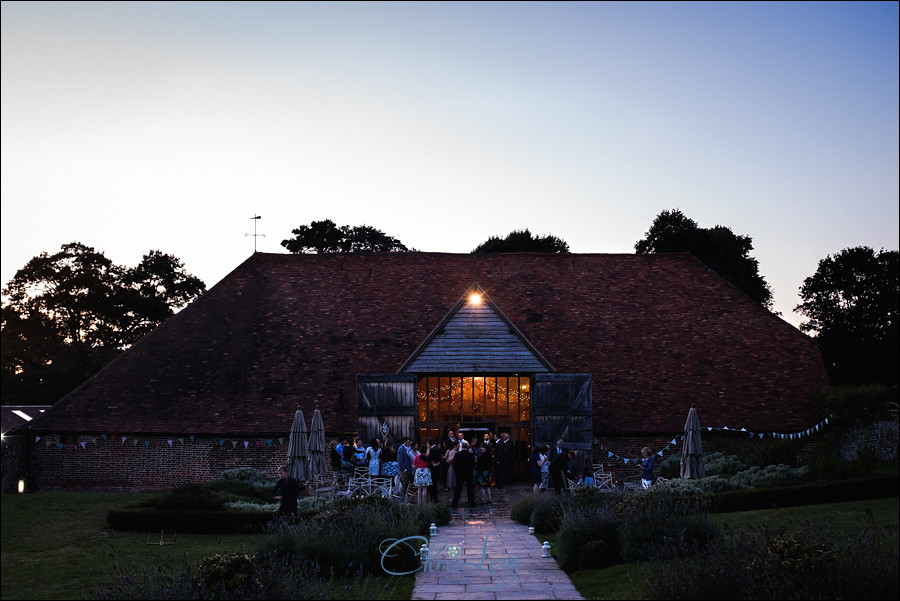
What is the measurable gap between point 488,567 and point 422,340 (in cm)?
1792

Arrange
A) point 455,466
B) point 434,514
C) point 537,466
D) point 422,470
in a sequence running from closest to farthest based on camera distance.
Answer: point 434,514 < point 422,470 < point 455,466 < point 537,466

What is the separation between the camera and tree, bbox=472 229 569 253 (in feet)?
169

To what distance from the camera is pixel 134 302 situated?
172ft

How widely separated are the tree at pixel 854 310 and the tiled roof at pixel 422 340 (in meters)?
17.9

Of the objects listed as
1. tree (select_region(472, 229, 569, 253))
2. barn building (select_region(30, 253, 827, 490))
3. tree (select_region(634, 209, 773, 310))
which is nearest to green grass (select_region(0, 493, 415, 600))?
barn building (select_region(30, 253, 827, 490))

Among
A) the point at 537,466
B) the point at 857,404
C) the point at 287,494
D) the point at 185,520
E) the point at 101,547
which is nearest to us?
the point at 287,494

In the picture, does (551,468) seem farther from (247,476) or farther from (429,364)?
(247,476)

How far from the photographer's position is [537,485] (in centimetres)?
2256

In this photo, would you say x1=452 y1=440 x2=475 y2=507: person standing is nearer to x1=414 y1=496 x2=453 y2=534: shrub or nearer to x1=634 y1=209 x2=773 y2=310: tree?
x1=414 y1=496 x2=453 y2=534: shrub

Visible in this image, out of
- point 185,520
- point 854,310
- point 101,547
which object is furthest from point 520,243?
point 101,547

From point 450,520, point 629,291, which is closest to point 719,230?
point 629,291

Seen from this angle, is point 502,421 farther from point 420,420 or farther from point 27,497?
point 27,497

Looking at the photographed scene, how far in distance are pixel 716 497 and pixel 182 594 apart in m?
13.6

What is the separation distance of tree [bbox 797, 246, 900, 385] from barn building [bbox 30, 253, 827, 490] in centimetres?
1795
